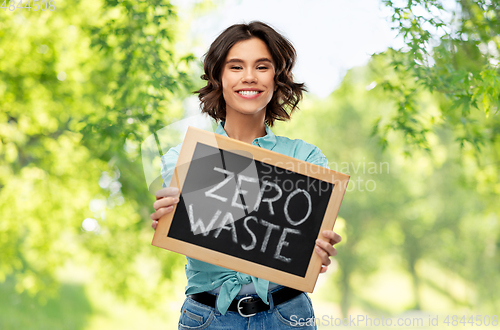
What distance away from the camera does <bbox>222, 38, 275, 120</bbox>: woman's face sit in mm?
1644

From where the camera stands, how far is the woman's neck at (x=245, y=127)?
5.82ft

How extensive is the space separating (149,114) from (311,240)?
263cm

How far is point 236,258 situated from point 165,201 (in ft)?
1.17

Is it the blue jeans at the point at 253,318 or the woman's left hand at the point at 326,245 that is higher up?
the woman's left hand at the point at 326,245

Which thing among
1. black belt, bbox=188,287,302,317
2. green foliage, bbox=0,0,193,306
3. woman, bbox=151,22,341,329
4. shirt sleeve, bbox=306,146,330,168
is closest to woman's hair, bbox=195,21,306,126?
woman, bbox=151,22,341,329

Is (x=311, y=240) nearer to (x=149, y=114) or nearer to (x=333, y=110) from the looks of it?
(x=149, y=114)

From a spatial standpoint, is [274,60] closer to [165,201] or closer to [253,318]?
[165,201]

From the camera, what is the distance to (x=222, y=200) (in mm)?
1541

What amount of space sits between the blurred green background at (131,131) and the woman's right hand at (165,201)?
2.26m

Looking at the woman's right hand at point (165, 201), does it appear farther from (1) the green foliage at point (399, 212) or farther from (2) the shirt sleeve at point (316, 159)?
(1) the green foliage at point (399, 212)

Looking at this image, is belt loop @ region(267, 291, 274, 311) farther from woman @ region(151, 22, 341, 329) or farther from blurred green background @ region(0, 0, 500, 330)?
blurred green background @ region(0, 0, 500, 330)

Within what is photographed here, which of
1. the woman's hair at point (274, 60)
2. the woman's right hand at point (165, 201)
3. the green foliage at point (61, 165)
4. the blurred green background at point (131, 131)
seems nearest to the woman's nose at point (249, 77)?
the woman's hair at point (274, 60)

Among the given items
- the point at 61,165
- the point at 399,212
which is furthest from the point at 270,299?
the point at 399,212

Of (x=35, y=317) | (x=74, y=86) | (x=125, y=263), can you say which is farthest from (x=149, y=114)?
(x=35, y=317)
